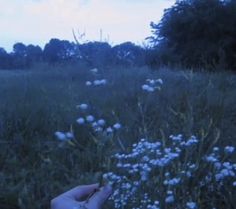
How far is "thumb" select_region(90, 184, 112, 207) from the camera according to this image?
4.58 feet

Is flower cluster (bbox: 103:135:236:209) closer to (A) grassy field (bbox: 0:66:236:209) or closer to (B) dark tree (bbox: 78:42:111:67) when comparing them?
(A) grassy field (bbox: 0:66:236:209)

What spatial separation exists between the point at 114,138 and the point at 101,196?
8.70ft

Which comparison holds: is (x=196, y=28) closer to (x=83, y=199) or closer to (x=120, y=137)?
(x=120, y=137)

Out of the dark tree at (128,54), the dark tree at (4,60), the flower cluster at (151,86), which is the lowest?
the dark tree at (4,60)

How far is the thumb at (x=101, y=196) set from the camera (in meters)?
1.40

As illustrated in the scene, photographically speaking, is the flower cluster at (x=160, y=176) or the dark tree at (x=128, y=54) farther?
the dark tree at (x=128, y=54)

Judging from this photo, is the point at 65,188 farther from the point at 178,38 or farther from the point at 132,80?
the point at 178,38

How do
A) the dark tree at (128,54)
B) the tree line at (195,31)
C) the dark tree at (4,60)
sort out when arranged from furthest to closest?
the tree line at (195,31)
the dark tree at (4,60)
the dark tree at (128,54)

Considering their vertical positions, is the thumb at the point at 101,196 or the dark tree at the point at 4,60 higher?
the thumb at the point at 101,196

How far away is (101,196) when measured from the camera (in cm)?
142

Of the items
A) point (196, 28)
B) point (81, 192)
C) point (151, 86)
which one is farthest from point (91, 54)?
point (196, 28)

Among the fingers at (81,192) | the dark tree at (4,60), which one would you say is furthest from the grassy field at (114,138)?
the dark tree at (4,60)

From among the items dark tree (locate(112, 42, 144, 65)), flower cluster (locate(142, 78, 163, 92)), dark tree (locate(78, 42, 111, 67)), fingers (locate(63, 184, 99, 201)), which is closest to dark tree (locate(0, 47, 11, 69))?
dark tree (locate(112, 42, 144, 65))

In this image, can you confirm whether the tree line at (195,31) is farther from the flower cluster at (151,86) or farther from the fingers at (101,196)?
the fingers at (101,196)
